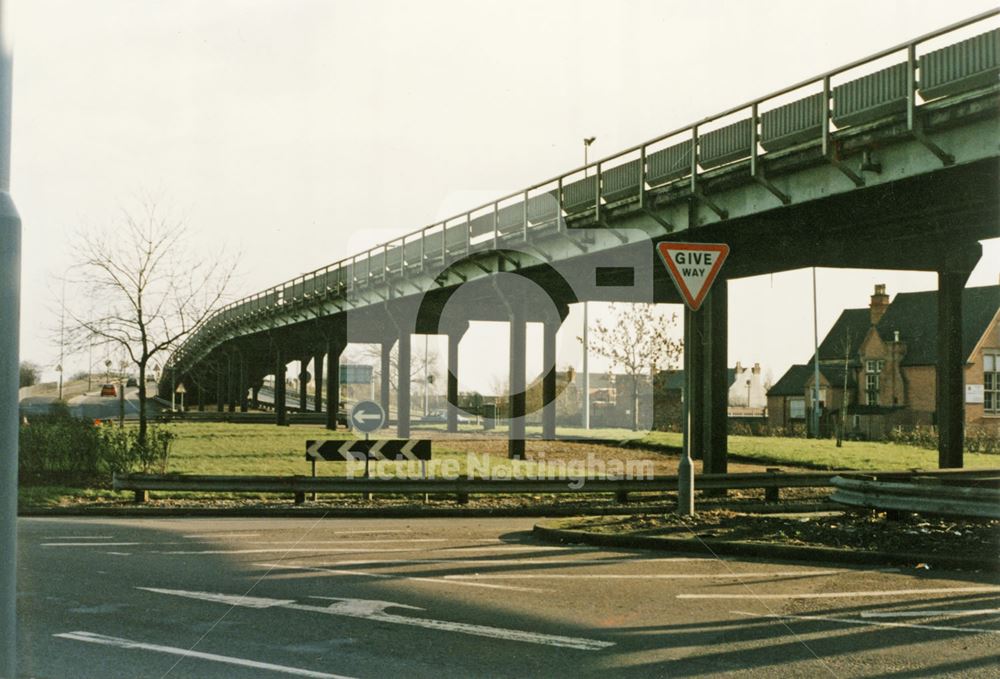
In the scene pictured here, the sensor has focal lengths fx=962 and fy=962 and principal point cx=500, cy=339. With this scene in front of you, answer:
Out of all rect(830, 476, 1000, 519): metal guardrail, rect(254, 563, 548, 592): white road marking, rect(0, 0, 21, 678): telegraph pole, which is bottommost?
rect(254, 563, 548, 592): white road marking

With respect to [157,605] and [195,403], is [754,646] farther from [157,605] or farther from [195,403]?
[195,403]

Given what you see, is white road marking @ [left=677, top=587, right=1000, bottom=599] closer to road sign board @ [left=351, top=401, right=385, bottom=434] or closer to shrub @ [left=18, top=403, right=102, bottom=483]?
road sign board @ [left=351, top=401, right=385, bottom=434]

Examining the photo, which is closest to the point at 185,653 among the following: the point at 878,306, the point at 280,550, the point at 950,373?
the point at 280,550

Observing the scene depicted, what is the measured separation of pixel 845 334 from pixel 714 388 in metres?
50.8

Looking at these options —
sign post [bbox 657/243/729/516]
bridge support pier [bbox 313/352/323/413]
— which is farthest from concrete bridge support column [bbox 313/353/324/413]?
sign post [bbox 657/243/729/516]

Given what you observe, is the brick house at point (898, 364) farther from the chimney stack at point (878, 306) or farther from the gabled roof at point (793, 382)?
the gabled roof at point (793, 382)

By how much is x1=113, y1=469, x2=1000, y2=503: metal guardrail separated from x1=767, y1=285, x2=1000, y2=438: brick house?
3875 centimetres

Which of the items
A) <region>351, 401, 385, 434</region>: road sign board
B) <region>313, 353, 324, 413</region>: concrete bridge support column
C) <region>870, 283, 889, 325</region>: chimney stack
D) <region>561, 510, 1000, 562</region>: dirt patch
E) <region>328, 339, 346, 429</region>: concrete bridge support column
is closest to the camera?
<region>561, 510, 1000, 562</region>: dirt patch

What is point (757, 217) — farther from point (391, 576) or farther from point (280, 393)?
point (280, 393)

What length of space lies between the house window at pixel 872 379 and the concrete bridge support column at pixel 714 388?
4380cm

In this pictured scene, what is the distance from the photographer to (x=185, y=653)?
22.1 feet

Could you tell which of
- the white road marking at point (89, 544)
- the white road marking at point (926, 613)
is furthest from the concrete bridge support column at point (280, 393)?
the white road marking at point (926, 613)

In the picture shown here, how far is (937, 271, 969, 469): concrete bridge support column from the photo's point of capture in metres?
25.2

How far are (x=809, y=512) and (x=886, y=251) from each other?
35.2ft
